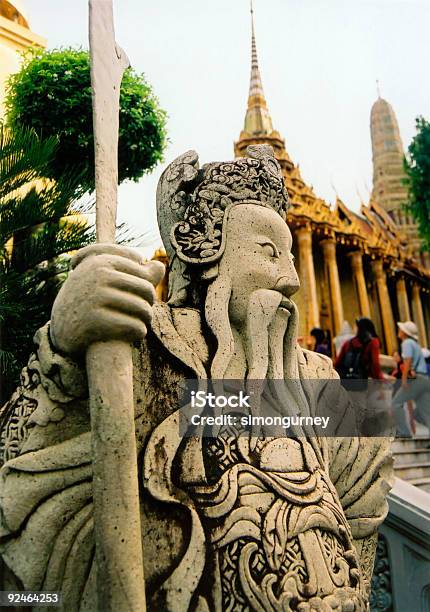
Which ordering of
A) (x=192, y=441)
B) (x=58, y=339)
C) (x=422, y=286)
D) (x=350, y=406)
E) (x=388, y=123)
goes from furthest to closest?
(x=388, y=123), (x=422, y=286), (x=350, y=406), (x=192, y=441), (x=58, y=339)

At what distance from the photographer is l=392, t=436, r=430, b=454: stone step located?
16.6ft

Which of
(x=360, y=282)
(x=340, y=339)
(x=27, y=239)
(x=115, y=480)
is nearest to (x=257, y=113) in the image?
(x=360, y=282)

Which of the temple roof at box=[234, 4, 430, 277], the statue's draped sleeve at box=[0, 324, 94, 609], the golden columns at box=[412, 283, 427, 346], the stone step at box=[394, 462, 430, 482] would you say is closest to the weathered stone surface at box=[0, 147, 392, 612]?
the statue's draped sleeve at box=[0, 324, 94, 609]

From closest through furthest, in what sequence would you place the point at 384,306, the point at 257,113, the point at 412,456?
1. the point at 412,456
2. the point at 257,113
3. the point at 384,306

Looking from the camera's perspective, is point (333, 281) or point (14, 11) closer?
point (14, 11)

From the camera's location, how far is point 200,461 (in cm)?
159

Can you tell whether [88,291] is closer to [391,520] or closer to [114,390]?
[114,390]

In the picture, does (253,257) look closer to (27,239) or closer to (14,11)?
(27,239)

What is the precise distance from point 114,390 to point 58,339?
0.74 feet

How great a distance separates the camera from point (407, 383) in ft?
17.2

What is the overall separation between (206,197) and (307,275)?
12199 millimetres

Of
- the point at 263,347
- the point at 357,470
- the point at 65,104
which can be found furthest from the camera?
the point at 65,104

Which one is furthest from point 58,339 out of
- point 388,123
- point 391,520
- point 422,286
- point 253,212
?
point 388,123

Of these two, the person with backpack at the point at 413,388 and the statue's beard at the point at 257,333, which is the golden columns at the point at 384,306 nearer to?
the person with backpack at the point at 413,388
